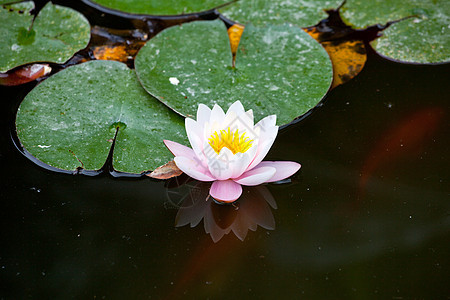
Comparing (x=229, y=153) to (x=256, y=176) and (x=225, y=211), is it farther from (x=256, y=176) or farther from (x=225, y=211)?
(x=225, y=211)

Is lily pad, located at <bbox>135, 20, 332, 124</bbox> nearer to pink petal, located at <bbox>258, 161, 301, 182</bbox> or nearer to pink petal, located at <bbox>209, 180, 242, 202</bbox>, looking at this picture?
pink petal, located at <bbox>258, 161, 301, 182</bbox>

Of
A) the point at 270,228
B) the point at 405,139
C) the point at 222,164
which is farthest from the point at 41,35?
the point at 405,139

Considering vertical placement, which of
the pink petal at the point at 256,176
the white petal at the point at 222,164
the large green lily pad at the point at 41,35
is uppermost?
the large green lily pad at the point at 41,35

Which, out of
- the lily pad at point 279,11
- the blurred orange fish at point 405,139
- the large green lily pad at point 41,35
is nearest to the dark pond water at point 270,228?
the blurred orange fish at point 405,139

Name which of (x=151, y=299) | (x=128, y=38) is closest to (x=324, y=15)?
(x=128, y=38)

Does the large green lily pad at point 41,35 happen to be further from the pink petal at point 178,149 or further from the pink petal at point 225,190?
the pink petal at point 225,190

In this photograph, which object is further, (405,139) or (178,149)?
(405,139)

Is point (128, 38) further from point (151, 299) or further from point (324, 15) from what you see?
point (151, 299)
